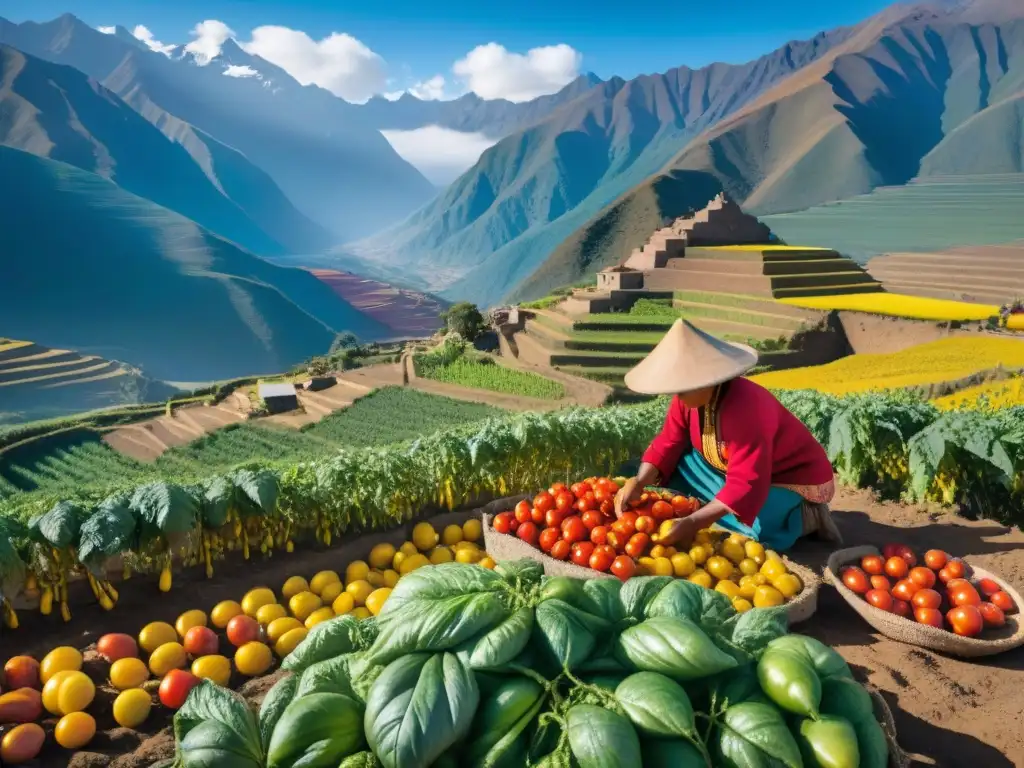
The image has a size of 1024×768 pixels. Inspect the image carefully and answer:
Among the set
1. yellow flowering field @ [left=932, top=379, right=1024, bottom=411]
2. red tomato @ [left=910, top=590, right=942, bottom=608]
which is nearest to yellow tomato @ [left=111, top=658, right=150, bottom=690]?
red tomato @ [left=910, top=590, right=942, bottom=608]

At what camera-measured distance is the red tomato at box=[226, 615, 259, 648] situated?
3.49 meters

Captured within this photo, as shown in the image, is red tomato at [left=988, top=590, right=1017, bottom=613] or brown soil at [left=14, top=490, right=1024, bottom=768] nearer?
brown soil at [left=14, top=490, right=1024, bottom=768]

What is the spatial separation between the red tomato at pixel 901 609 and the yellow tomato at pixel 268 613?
344 cm

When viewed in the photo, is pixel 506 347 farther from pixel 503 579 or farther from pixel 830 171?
pixel 830 171

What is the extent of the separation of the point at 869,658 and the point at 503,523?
7.28ft

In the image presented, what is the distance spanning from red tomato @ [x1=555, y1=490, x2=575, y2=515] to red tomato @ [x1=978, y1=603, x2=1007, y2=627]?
92.9 inches

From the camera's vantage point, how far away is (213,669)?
3.21 m

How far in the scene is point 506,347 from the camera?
1350 inches

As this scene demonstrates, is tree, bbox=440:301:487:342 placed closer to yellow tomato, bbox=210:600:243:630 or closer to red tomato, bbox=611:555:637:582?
yellow tomato, bbox=210:600:243:630

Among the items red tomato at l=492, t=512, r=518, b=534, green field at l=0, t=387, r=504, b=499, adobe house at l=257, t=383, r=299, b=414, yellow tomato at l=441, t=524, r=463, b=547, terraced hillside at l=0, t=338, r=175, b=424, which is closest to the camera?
red tomato at l=492, t=512, r=518, b=534

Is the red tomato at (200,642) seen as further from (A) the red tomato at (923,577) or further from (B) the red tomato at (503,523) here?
(A) the red tomato at (923,577)

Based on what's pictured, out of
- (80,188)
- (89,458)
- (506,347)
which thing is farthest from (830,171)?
(80,188)

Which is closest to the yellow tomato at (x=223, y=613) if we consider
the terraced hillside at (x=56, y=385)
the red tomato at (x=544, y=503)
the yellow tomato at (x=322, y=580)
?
the yellow tomato at (x=322, y=580)

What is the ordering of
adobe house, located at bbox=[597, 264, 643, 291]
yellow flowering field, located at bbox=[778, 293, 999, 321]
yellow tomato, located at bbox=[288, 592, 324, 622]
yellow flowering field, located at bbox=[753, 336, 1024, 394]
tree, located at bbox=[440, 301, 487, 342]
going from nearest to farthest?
yellow tomato, located at bbox=[288, 592, 324, 622] < yellow flowering field, located at bbox=[753, 336, 1024, 394] < yellow flowering field, located at bbox=[778, 293, 999, 321] < adobe house, located at bbox=[597, 264, 643, 291] < tree, located at bbox=[440, 301, 487, 342]
